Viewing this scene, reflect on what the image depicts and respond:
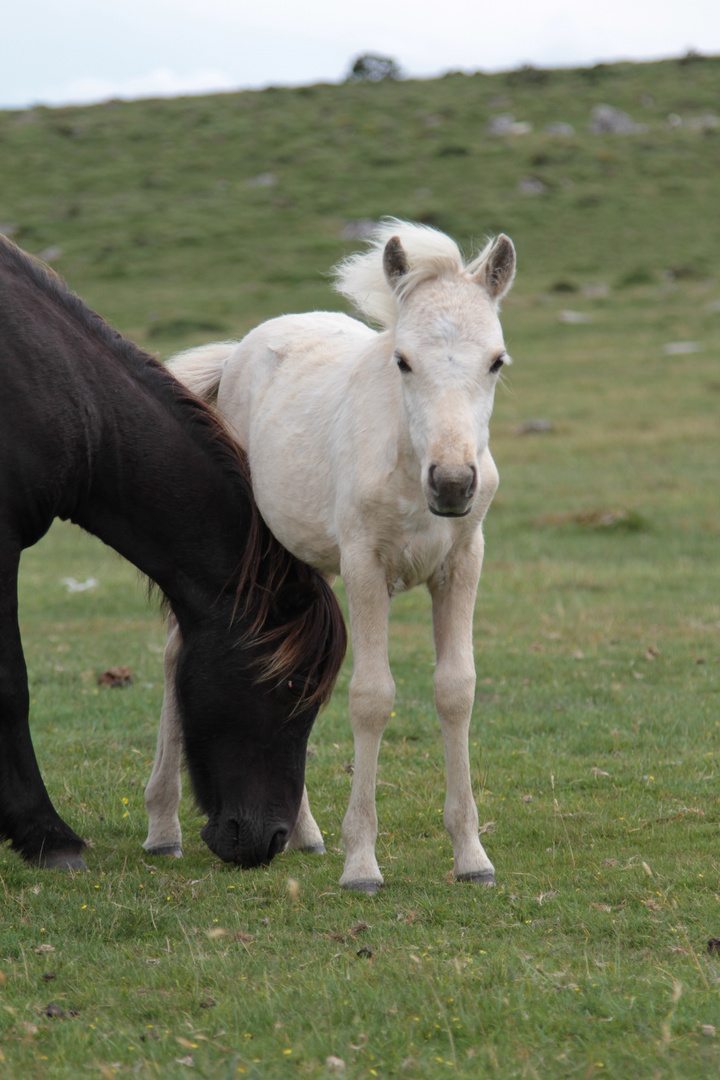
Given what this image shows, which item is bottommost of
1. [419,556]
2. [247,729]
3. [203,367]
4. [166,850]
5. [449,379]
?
[166,850]

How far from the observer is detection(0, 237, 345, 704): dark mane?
16.7 feet

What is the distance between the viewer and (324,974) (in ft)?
12.4

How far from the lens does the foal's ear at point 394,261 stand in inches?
171

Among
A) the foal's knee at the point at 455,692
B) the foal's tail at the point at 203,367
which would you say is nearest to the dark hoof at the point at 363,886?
the foal's knee at the point at 455,692

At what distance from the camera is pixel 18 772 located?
16.2ft

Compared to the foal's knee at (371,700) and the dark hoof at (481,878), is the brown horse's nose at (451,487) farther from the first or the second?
the dark hoof at (481,878)

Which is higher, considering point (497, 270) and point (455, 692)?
point (497, 270)

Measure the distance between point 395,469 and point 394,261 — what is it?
83 cm

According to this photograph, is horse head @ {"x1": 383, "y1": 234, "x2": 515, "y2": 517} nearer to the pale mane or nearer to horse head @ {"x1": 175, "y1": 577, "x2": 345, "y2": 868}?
the pale mane

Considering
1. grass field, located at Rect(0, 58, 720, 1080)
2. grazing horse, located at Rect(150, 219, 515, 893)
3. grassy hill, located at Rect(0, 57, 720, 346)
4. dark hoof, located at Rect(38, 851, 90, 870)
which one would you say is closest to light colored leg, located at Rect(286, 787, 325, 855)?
grazing horse, located at Rect(150, 219, 515, 893)

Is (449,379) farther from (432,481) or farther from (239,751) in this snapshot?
(239,751)

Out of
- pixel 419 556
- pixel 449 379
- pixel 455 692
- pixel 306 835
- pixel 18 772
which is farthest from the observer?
pixel 306 835

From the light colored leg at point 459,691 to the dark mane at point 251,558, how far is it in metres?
0.67

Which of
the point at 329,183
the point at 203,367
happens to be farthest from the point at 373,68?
the point at 203,367
